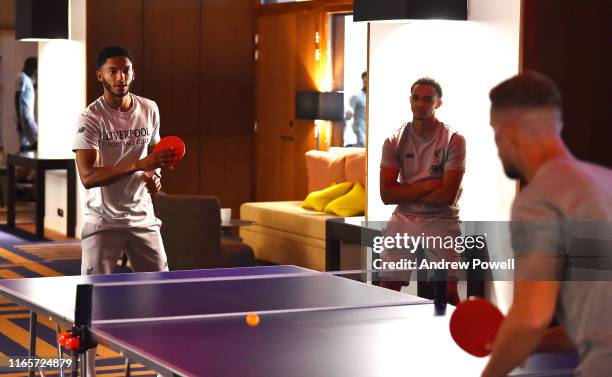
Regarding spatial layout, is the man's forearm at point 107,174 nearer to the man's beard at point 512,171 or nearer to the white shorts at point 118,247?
the white shorts at point 118,247

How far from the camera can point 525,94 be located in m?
2.13

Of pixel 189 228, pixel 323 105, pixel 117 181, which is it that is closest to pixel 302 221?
pixel 189 228

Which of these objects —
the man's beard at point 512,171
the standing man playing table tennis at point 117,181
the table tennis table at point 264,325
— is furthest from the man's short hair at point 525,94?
the standing man playing table tennis at point 117,181

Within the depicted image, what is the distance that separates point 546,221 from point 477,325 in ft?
1.85

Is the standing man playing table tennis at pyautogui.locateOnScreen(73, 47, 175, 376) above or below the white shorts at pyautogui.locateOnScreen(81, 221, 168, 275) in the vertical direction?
above

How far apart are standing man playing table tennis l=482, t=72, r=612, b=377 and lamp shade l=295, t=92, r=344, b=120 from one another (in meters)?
9.57

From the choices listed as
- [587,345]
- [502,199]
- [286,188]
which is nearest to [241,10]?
[286,188]

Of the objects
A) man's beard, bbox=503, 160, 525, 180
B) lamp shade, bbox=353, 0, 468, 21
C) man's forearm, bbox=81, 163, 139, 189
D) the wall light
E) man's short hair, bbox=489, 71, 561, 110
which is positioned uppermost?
lamp shade, bbox=353, 0, 468, 21

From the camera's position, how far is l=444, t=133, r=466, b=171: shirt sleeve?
18.0ft

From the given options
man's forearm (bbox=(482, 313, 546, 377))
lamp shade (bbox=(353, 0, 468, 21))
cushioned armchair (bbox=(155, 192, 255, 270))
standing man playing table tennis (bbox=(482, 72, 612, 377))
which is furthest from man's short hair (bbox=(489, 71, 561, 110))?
cushioned armchair (bbox=(155, 192, 255, 270))

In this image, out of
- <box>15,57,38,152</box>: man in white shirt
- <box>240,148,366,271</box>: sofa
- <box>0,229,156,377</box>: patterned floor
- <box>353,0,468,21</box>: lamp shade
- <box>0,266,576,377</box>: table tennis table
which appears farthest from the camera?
<box>15,57,38,152</box>: man in white shirt

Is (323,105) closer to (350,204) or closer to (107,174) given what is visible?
(350,204)

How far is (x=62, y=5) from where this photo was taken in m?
11.4

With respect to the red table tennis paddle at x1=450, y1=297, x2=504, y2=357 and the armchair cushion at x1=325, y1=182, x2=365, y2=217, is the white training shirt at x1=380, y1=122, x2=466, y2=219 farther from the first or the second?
the armchair cushion at x1=325, y1=182, x2=365, y2=217
